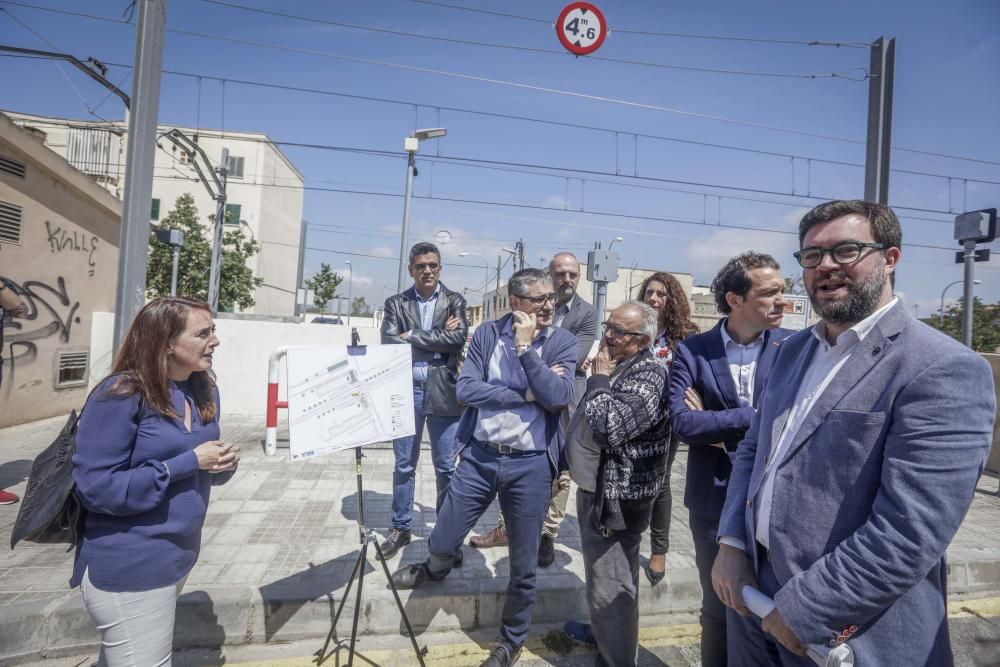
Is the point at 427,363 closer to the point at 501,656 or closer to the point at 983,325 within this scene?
the point at 501,656

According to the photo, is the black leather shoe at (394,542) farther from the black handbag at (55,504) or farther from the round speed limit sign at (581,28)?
the round speed limit sign at (581,28)

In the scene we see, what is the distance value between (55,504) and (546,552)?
9.46 feet

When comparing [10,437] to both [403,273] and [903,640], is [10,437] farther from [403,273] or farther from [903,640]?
[903,640]

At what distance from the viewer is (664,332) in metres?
3.97

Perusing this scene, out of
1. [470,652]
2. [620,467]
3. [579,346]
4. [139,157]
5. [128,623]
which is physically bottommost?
[470,652]

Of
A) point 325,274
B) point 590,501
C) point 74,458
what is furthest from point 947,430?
point 325,274

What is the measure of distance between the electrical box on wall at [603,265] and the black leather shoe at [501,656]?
568 centimetres

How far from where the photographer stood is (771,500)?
65.4 inches

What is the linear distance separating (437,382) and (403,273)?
25.9ft

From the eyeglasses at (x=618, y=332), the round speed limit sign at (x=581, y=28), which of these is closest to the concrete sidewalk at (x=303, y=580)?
the eyeglasses at (x=618, y=332)

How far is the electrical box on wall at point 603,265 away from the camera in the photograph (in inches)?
310

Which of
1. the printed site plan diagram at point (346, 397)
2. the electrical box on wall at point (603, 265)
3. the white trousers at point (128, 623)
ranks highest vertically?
the electrical box on wall at point (603, 265)

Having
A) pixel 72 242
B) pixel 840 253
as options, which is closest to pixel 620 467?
pixel 840 253

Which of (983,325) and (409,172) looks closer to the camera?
(409,172)
